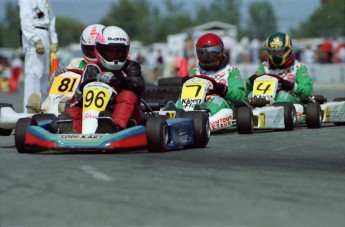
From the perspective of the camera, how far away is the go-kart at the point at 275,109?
1175 centimetres

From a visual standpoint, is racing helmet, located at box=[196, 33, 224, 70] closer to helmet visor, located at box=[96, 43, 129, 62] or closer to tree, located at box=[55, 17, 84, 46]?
helmet visor, located at box=[96, 43, 129, 62]

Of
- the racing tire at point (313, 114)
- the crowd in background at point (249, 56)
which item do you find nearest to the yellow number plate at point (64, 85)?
the racing tire at point (313, 114)

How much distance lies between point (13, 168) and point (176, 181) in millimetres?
1387

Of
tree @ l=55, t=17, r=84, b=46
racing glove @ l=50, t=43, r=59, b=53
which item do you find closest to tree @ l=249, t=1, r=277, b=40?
tree @ l=55, t=17, r=84, b=46

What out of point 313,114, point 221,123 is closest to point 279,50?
point 313,114

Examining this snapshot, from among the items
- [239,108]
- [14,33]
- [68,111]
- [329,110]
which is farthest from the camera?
[14,33]

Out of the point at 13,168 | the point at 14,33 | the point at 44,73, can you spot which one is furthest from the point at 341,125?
the point at 14,33

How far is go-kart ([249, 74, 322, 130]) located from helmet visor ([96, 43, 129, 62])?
2667 millimetres

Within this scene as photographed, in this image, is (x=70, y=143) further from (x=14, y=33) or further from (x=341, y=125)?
(x=14, y=33)

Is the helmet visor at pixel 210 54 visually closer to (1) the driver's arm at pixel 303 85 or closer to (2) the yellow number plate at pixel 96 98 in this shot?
(1) the driver's arm at pixel 303 85

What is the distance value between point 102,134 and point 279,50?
5.39 metres

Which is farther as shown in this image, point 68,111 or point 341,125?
point 341,125

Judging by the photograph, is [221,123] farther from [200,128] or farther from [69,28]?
[69,28]

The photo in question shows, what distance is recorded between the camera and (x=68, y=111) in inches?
363
